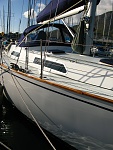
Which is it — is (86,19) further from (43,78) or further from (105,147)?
(105,147)

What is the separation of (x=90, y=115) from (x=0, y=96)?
2.99m

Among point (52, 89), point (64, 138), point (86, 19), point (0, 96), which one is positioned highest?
point (86, 19)

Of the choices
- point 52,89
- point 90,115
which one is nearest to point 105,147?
point 90,115

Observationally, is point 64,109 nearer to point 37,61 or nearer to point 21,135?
point 21,135

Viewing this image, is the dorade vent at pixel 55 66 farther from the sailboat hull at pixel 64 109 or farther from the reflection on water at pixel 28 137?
the reflection on water at pixel 28 137

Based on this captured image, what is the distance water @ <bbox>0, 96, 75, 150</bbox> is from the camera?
4.16 meters

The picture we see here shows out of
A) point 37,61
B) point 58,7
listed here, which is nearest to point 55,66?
point 37,61

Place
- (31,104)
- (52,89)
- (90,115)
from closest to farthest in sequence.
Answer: (90,115)
(52,89)
(31,104)

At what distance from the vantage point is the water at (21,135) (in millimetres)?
4156

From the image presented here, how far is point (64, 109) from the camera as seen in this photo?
3484 millimetres

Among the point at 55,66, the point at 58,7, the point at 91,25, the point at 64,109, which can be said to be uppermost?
the point at 58,7

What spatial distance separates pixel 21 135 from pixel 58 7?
3.14m

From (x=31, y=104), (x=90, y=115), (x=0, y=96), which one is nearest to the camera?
(x=90, y=115)

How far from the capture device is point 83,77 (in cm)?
379
